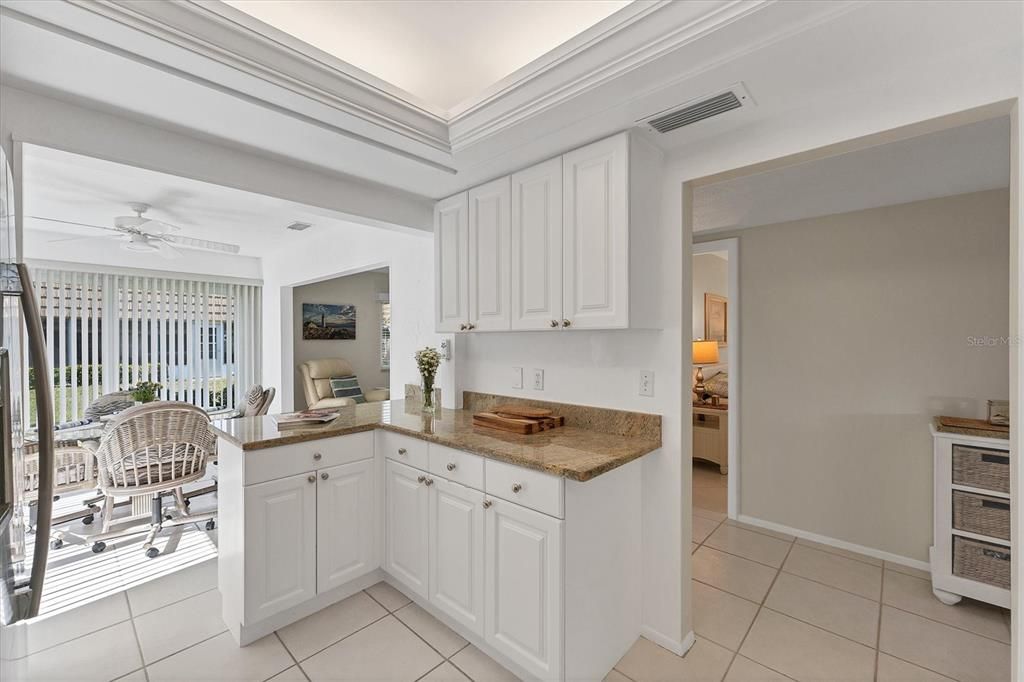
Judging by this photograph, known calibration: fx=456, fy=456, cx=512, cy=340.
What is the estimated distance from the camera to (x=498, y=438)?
217 centimetres

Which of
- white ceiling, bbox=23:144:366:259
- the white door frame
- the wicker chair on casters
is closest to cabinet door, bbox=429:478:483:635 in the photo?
the wicker chair on casters

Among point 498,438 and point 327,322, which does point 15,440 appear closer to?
point 498,438

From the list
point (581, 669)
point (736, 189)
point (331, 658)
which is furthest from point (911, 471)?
point (331, 658)

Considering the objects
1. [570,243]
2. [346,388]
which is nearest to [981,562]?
[570,243]

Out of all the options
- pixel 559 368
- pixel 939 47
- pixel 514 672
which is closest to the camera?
pixel 939 47

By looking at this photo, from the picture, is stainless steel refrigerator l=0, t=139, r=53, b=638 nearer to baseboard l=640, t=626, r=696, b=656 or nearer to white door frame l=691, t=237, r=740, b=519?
baseboard l=640, t=626, r=696, b=656

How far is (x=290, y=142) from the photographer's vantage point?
211cm

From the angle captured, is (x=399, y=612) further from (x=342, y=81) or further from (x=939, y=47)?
(x=939, y=47)

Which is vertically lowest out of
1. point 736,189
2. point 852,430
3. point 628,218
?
point 852,430

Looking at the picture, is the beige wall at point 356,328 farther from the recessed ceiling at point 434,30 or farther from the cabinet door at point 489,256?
the recessed ceiling at point 434,30

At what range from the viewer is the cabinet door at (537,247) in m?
2.19

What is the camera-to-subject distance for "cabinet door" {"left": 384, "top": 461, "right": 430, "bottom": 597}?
89.0 inches

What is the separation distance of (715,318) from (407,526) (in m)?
4.86

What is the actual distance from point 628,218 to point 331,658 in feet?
7.55
